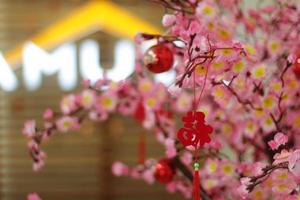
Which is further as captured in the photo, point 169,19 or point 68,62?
point 68,62

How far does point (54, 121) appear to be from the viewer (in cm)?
123

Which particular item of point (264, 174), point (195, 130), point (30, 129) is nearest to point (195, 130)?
point (195, 130)

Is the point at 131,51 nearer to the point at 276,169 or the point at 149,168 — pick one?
the point at 149,168

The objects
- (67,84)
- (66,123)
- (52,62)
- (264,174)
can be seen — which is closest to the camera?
(264,174)

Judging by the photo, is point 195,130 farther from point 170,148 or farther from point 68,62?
point 68,62

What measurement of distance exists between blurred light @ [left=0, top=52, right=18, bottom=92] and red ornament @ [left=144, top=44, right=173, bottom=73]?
2.44 m

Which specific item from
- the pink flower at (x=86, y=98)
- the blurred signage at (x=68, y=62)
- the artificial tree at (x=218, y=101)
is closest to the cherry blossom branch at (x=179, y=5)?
the artificial tree at (x=218, y=101)

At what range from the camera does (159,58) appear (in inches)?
39.3

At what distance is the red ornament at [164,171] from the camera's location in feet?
3.59

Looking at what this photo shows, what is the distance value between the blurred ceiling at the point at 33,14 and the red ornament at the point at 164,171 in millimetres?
2483

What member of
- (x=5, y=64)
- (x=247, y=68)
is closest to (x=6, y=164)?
(x=5, y=64)

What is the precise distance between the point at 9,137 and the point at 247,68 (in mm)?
2960

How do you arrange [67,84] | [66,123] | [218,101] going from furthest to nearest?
[67,84] → [66,123] → [218,101]

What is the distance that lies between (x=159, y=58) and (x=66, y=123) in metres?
0.32
